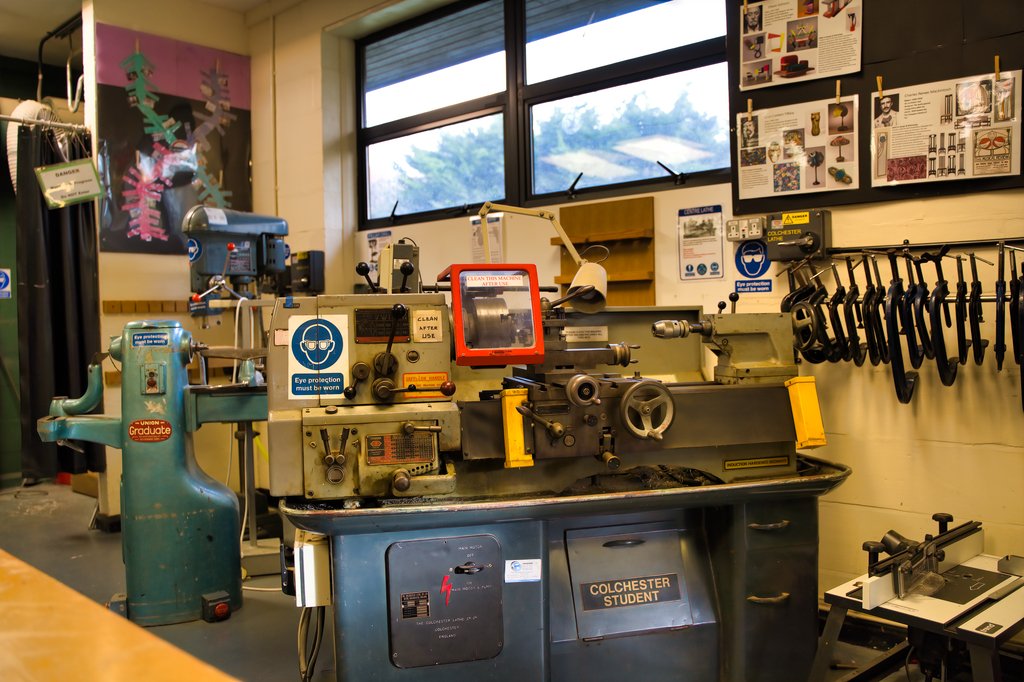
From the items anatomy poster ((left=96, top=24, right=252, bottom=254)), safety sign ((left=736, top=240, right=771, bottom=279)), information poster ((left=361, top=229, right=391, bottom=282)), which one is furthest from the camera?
information poster ((left=361, top=229, right=391, bottom=282))

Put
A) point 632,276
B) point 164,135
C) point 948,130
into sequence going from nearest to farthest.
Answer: point 948,130 → point 632,276 → point 164,135

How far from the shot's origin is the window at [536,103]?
330 centimetres

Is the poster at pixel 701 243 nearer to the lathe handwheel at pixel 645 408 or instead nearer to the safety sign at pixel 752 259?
the safety sign at pixel 752 259

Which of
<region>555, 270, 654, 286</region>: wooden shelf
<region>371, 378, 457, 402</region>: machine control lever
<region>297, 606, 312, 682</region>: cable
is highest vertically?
<region>555, 270, 654, 286</region>: wooden shelf

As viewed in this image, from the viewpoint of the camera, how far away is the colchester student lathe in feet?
6.20

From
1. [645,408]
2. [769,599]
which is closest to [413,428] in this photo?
[645,408]

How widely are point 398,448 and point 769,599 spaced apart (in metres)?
1.12

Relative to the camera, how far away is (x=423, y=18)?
4426mm

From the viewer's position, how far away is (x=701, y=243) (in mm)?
3113

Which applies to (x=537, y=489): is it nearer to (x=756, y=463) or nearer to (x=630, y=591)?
(x=630, y=591)

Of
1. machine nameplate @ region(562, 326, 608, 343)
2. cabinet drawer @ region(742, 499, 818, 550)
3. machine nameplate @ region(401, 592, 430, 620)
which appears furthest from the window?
machine nameplate @ region(401, 592, 430, 620)

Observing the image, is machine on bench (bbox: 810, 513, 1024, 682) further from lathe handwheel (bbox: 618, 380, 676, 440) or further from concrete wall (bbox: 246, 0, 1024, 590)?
lathe handwheel (bbox: 618, 380, 676, 440)

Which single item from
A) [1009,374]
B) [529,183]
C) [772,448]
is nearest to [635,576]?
[772,448]

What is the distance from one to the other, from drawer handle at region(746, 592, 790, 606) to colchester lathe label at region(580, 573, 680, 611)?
20 cm
